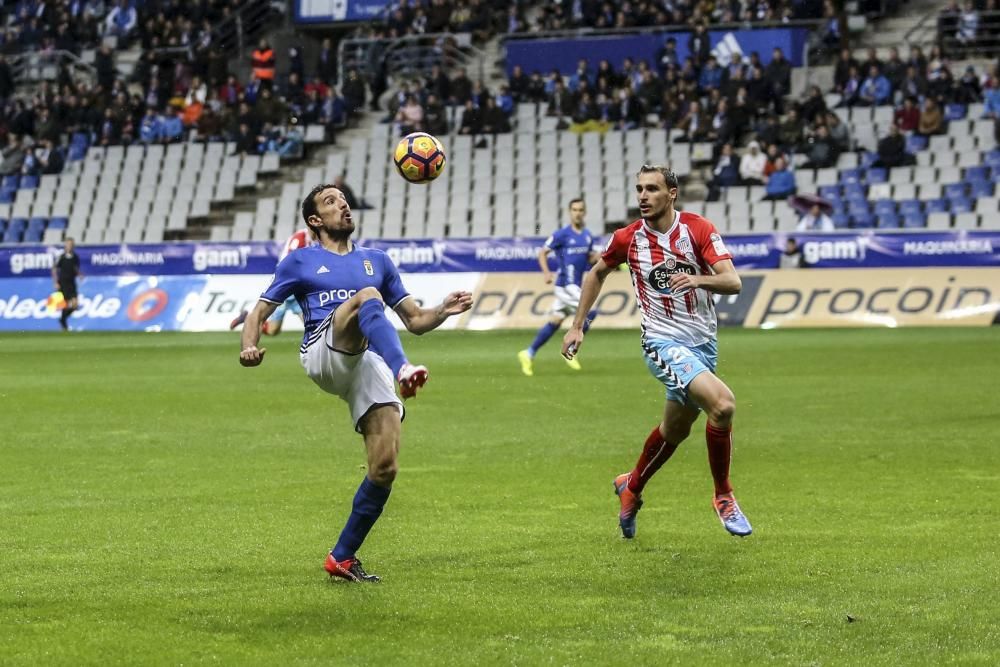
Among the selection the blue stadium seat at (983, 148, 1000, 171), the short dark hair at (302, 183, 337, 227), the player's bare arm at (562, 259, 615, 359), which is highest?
the short dark hair at (302, 183, 337, 227)

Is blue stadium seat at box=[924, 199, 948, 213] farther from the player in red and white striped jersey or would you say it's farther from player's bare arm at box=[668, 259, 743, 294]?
player's bare arm at box=[668, 259, 743, 294]

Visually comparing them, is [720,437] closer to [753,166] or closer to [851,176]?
[851,176]

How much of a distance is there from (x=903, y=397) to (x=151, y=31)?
34419mm

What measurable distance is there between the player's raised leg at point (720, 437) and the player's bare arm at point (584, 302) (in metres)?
0.85

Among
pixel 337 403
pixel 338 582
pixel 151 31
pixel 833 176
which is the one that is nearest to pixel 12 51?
pixel 151 31

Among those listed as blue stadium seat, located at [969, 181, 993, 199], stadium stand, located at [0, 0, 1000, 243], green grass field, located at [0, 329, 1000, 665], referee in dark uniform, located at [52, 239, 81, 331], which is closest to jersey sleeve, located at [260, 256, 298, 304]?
green grass field, located at [0, 329, 1000, 665]

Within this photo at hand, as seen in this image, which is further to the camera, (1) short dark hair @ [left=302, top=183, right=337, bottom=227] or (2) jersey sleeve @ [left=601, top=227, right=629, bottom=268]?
(2) jersey sleeve @ [left=601, top=227, right=629, bottom=268]

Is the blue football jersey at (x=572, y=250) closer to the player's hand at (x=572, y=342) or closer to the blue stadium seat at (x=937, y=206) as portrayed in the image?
the blue stadium seat at (x=937, y=206)

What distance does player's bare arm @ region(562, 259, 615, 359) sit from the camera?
983 cm

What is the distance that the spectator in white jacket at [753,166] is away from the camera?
117 ft

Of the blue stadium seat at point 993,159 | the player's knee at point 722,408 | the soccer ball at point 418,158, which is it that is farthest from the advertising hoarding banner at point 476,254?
the player's knee at point 722,408

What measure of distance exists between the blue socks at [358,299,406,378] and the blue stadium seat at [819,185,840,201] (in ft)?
92.4

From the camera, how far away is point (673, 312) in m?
9.72

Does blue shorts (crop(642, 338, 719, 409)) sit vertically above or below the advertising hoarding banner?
above
